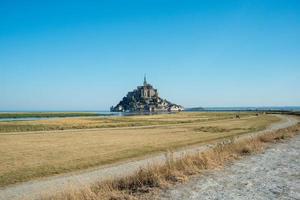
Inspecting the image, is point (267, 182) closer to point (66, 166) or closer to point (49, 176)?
point (49, 176)

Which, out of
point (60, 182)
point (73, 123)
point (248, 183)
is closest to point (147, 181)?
point (248, 183)

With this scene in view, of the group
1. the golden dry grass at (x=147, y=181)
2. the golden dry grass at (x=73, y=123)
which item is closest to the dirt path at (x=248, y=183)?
the golden dry grass at (x=147, y=181)

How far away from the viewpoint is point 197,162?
1430 centimetres

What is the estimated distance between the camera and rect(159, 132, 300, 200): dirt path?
382 inches

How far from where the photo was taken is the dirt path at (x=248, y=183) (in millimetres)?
9703

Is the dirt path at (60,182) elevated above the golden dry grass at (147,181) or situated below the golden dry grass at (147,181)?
below

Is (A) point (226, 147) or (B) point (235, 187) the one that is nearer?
(B) point (235, 187)

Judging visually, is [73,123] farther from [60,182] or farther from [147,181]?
[147,181]

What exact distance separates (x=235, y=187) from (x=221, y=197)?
4.38 ft

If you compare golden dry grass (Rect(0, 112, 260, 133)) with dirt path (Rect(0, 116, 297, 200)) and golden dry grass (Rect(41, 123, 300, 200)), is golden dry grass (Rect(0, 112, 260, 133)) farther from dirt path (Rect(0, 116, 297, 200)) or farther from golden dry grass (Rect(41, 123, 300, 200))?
golden dry grass (Rect(41, 123, 300, 200))

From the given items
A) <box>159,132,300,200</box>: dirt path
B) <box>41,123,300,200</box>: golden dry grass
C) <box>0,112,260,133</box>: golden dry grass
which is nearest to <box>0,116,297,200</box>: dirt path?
<box>41,123,300,200</box>: golden dry grass

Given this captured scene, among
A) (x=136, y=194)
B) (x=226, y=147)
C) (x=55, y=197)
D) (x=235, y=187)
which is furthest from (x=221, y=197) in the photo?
(x=226, y=147)

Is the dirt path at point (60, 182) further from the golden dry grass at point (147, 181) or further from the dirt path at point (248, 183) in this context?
the dirt path at point (248, 183)

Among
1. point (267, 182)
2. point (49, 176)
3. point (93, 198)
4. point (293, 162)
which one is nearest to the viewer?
point (93, 198)
